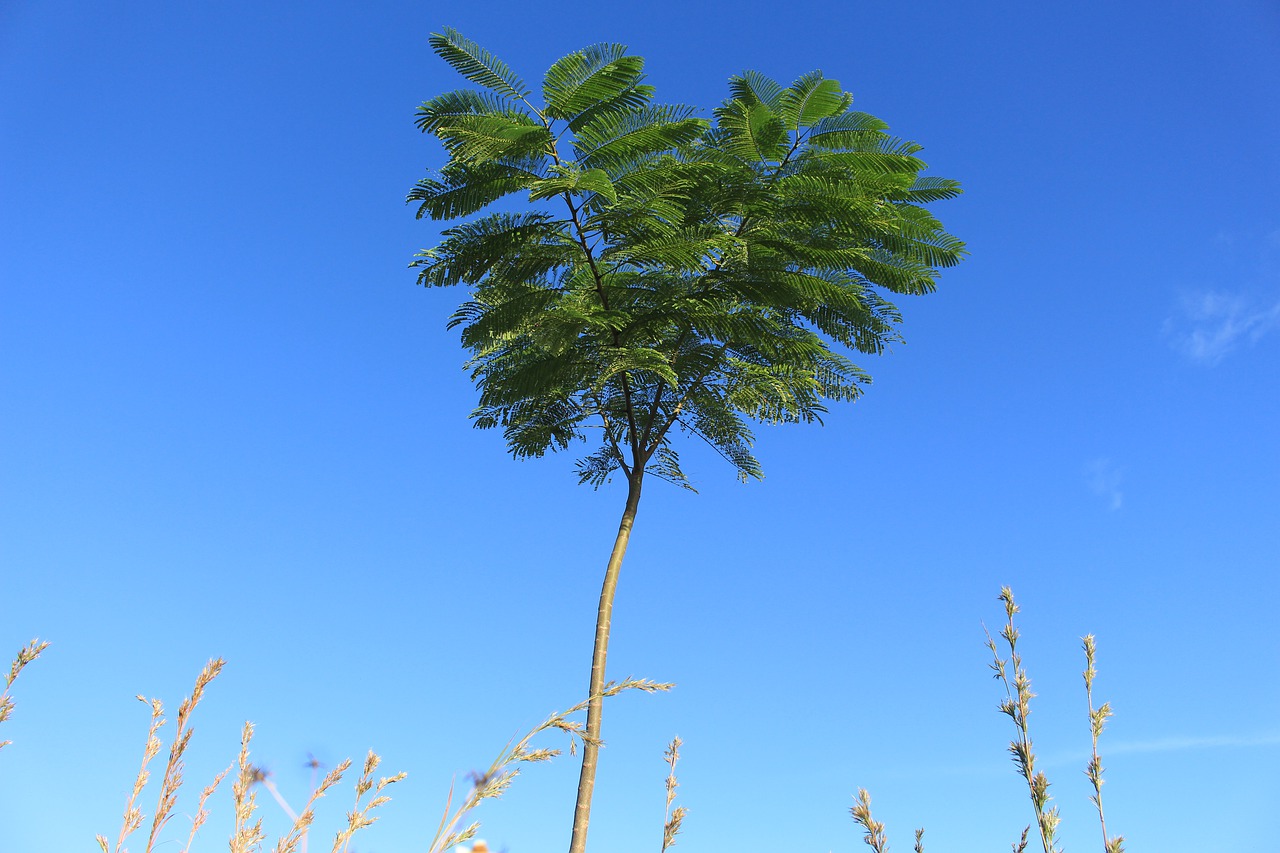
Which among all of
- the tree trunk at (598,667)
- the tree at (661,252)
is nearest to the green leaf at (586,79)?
the tree at (661,252)

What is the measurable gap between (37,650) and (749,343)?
5.75 metres

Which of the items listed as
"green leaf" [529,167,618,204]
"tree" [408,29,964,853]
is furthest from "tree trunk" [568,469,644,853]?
"green leaf" [529,167,618,204]

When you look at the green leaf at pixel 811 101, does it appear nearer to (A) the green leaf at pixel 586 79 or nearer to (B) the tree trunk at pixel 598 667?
(A) the green leaf at pixel 586 79

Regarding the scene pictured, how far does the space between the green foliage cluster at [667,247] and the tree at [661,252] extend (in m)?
0.02

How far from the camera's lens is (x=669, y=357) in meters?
7.03

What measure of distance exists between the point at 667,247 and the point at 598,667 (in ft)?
9.98

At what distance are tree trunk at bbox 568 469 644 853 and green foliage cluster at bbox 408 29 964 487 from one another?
1.21 feet

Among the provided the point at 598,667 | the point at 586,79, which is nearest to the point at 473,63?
the point at 586,79

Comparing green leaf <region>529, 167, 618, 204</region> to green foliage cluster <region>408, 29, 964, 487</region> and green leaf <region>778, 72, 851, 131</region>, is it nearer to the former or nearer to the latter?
green foliage cluster <region>408, 29, 964, 487</region>

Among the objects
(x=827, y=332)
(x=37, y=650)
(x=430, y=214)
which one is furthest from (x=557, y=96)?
(x=37, y=650)

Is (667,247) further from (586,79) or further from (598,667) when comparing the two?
(598,667)

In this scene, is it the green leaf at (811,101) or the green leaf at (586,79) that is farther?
the green leaf at (811,101)

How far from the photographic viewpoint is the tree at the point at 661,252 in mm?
5867

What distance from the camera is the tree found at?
587cm
